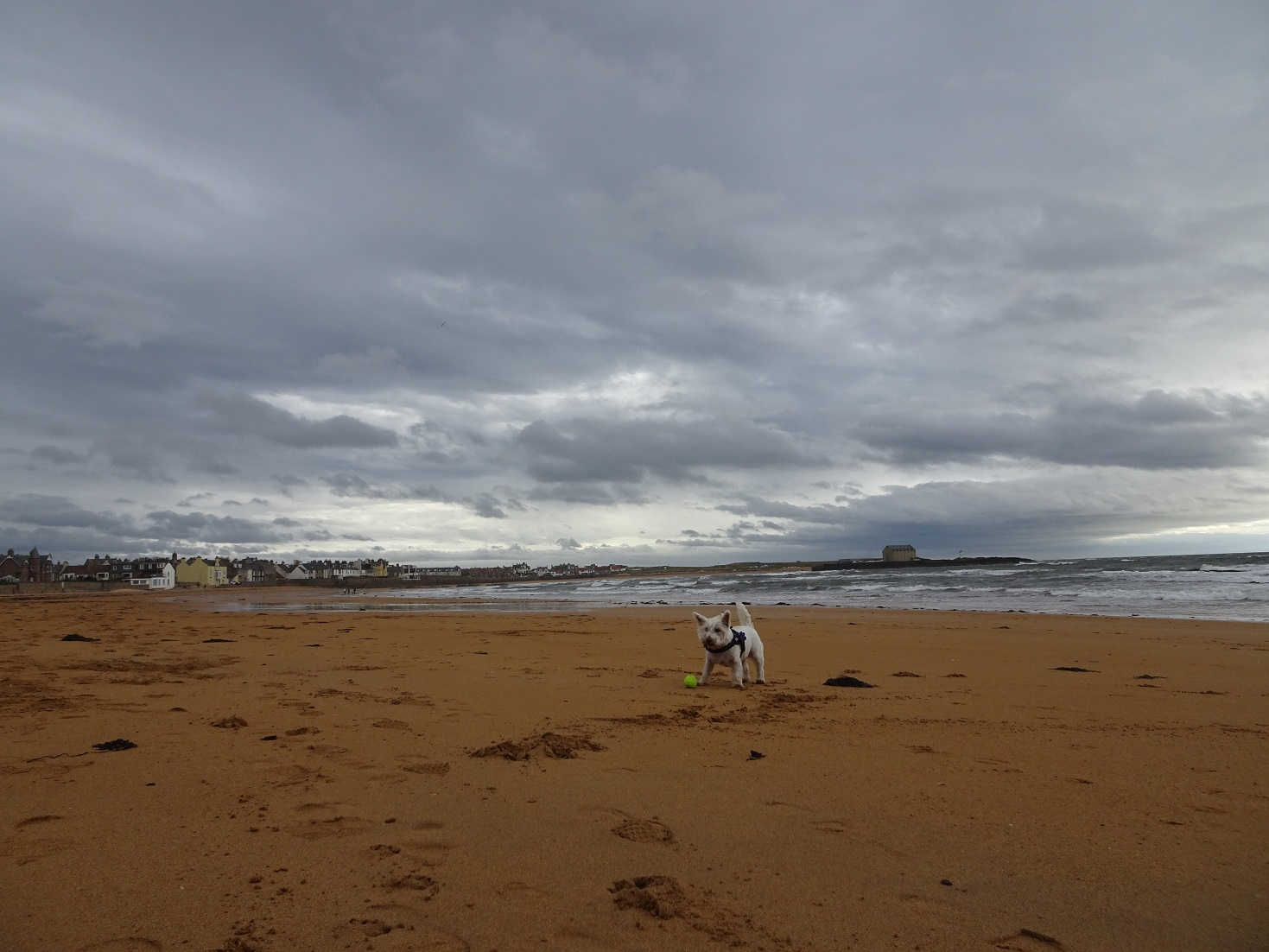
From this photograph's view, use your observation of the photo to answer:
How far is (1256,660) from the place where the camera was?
10773mm

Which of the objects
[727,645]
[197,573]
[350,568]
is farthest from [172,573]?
[727,645]

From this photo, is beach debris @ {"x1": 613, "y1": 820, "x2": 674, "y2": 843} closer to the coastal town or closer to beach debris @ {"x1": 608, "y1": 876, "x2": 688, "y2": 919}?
beach debris @ {"x1": 608, "y1": 876, "x2": 688, "y2": 919}

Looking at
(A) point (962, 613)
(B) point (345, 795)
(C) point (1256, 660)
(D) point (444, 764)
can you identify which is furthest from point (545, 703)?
(A) point (962, 613)

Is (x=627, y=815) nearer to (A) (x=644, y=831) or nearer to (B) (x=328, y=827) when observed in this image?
(A) (x=644, y=831)

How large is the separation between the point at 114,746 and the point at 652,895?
180 inches

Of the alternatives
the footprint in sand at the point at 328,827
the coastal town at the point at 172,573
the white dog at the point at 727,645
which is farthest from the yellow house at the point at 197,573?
the footprint in sand at the point at 328,827

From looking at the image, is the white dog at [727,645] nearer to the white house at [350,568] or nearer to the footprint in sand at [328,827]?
the footprint in sand at [328,827]

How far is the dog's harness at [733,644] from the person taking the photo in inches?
356

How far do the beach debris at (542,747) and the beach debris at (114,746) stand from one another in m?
2.58

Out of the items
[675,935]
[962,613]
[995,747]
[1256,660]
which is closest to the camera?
[675,935]

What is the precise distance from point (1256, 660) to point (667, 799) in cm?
1114

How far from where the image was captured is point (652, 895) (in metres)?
3.07

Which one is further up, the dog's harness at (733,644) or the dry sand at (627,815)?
the dog's harness at (733,644)

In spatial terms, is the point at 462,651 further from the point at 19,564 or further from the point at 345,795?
the point at 19,564
